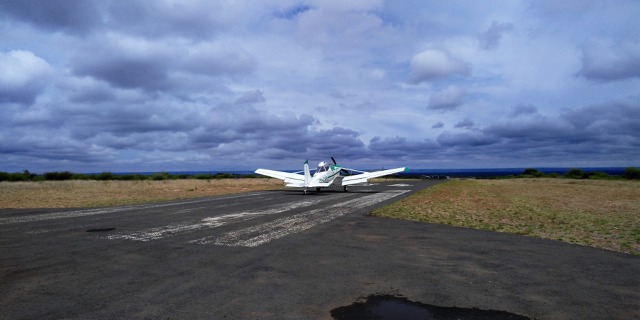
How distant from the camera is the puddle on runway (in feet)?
20.0

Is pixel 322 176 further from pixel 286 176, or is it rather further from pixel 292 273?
pixel 292 273

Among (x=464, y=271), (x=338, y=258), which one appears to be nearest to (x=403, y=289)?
(x=464, y=271)

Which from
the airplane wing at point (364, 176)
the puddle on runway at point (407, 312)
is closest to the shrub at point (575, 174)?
the airplane wing at point (364, 176)

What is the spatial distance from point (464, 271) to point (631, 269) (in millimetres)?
3971

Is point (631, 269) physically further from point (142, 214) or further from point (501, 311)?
point (142, 214)

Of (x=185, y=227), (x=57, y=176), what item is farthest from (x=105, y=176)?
(x=185, y=227)

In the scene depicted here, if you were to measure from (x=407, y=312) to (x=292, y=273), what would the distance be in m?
3.17

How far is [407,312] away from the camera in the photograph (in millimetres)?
6301

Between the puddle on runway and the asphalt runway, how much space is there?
16 cm

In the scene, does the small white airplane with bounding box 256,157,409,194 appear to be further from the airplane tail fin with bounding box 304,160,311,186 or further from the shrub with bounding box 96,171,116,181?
the shrub with bounding box 96,171,116,181

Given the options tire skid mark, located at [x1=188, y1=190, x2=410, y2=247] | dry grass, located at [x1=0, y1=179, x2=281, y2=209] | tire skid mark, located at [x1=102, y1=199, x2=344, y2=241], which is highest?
dry grass, located at [x1=0, y1=179, x2=281, y2=209]

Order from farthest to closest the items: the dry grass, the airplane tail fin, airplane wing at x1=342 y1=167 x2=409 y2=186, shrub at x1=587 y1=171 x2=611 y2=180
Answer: shrub at x1=587 y1=171 x2=611 y2=180, airplane wing at x1=342 y1=167 x2=409 y2=186, the airplane tail fin, the dry grass

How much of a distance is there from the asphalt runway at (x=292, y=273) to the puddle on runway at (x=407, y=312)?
0.51 ft

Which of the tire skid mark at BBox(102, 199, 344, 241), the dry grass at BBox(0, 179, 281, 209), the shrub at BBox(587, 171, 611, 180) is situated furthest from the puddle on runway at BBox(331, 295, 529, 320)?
the shrub at BBox(587, 171, 611, 180)
